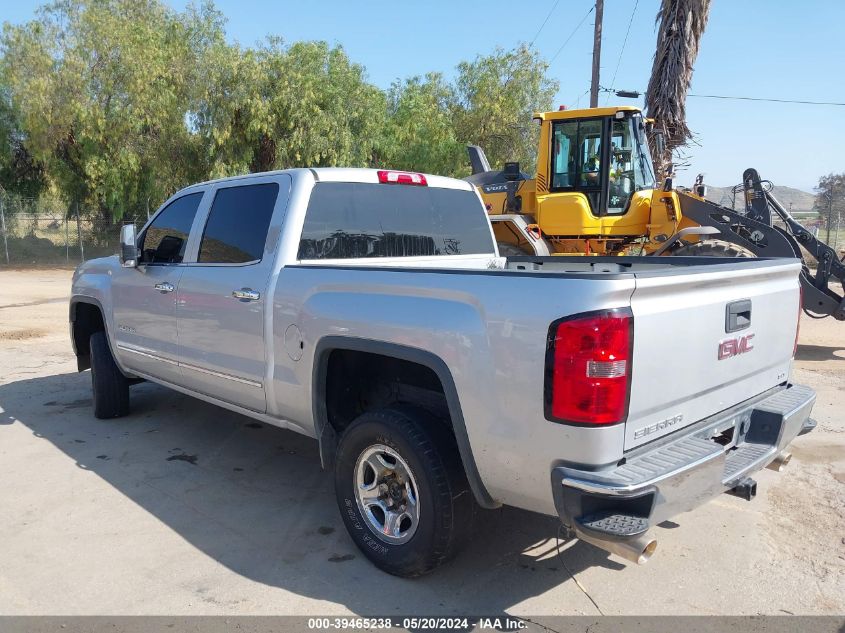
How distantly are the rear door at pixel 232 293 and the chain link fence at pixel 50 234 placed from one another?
847 inches

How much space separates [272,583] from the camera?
346 centimetres

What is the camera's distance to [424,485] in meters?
3.22

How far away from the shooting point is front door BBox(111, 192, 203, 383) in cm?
505

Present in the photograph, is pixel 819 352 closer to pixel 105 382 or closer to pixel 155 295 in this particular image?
pixel 155 295

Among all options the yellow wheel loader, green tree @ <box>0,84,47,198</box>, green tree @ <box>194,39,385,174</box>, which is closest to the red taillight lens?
the yellow wheel loader

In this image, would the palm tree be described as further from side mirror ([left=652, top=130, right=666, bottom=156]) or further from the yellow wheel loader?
the yellow wheel loader

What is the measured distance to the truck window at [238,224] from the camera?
170 inches

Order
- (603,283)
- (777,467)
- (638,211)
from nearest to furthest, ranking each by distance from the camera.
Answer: (603,283) < (777,467) < (638,211)

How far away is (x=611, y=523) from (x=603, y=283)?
3.04 ft

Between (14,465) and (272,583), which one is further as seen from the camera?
(14,465)

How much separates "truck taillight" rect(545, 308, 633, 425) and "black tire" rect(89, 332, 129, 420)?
4751 millimetres

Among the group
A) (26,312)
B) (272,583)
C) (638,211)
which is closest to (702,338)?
(272,583)

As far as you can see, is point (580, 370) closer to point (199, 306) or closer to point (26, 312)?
point (199, 306)

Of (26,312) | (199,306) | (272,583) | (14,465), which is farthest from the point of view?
(26,312)
